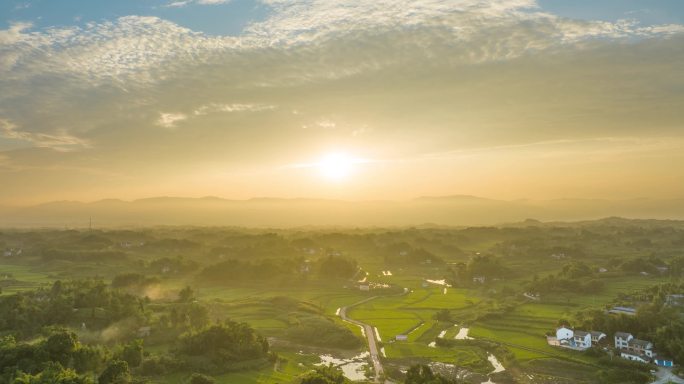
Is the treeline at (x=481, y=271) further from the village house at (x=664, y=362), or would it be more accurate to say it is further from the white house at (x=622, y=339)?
the village house at (x=664, y=362)

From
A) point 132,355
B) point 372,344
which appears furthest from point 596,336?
point 132,355

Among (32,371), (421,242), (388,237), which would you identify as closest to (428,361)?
(32,371)

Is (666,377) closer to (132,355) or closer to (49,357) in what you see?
(132,355)

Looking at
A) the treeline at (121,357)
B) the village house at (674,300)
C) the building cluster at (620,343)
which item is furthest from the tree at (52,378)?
the village house at (674,300)

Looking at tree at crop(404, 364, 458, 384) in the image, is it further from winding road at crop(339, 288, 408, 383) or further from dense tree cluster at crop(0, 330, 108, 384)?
dense tree cluster at crop(0, 330, 108, 384)

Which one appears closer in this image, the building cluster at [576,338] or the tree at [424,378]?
the tree at [424,378]

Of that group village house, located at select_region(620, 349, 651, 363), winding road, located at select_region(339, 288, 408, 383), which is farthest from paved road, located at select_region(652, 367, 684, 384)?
winding road, located at select_region(339, 288, 408, 383)
